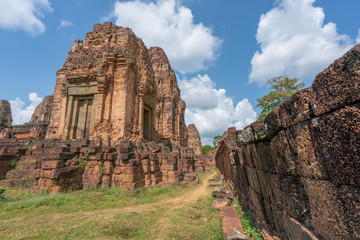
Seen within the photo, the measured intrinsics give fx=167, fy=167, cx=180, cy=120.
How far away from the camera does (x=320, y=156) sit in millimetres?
1296

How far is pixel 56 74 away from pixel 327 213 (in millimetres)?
14651

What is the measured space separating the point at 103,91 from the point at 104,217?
7.15 metres

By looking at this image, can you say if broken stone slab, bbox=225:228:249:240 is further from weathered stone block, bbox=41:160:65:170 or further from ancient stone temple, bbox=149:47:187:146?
ancient stone temple, bbox=149:47:187:146

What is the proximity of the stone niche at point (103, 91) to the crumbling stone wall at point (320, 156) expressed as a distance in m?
8.30

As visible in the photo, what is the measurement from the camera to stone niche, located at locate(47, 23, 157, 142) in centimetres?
934

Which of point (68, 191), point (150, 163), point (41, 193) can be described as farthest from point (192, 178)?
point (41, 193)

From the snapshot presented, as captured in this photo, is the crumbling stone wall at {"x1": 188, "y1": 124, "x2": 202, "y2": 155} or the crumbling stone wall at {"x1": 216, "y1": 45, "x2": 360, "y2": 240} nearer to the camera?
the crumbling stone wall at {"x1": 216, "y1": 45, "x2": 360, "y2": 240}

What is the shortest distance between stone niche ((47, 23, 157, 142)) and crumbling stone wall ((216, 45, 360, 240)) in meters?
8.30

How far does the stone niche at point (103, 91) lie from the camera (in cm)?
934

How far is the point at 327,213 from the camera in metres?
1.24

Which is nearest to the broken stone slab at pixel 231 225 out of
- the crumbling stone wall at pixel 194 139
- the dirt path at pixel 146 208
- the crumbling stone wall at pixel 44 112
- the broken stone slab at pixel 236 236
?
the broken stone slab at pixel 236 236

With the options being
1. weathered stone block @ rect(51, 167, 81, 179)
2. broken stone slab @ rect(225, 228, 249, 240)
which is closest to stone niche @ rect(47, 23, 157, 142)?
weathered stone block @ rect(51, 167, 81, 179)

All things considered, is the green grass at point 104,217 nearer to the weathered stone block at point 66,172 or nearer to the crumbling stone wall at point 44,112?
the weathered stone block at point 66,172

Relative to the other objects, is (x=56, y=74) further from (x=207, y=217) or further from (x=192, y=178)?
(x=207, y=217)
